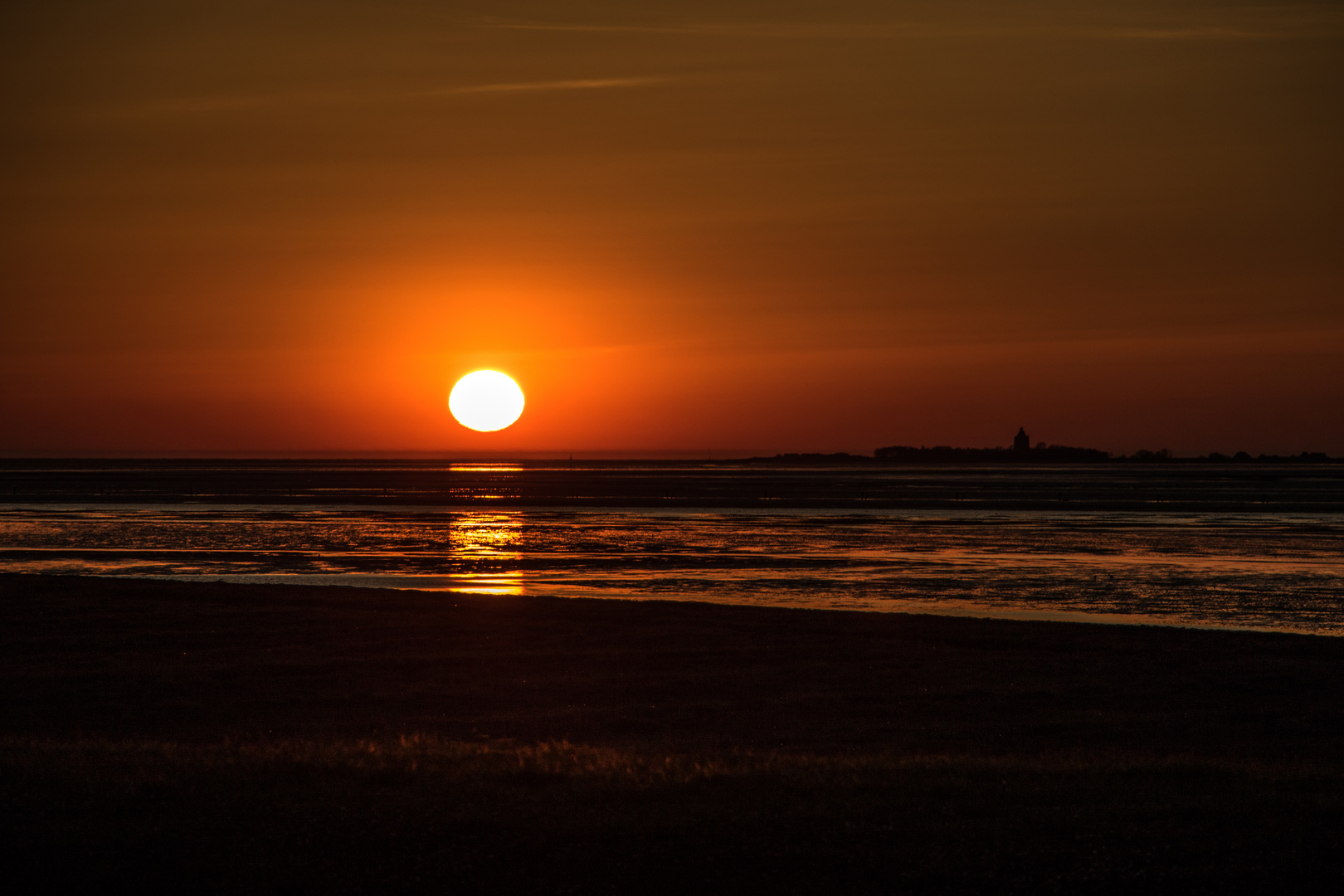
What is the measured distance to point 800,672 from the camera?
15.5 m

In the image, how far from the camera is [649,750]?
1117 cm

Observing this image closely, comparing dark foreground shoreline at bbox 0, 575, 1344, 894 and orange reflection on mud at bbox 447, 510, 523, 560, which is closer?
dark foreground shoreline at bbox 0, 575, 1344, 894

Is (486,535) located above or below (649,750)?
above

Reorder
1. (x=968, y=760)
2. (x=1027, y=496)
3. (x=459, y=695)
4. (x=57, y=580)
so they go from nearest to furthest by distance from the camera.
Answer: (x=968, y=760)
(x=459, y=695)
(x=57, y=580)
(x=1027, y=496)

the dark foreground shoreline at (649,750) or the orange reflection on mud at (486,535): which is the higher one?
the orange reflection on mud at (486,535)

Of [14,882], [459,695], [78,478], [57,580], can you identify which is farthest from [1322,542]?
[78,478]

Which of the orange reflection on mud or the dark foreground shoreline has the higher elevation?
the orange reflection on mud

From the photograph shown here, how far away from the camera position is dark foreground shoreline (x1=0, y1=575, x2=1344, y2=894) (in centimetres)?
708

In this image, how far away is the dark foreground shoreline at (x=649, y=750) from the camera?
23.2 feet

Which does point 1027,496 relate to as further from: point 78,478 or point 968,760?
point 78,478

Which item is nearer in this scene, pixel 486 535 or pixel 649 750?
pixel 649 750

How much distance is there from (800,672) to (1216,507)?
53749 mm

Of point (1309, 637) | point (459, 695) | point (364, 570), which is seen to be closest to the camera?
point (459, 695)

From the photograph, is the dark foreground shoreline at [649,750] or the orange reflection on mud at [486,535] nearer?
the dark foreground shoreline at [649,750]
